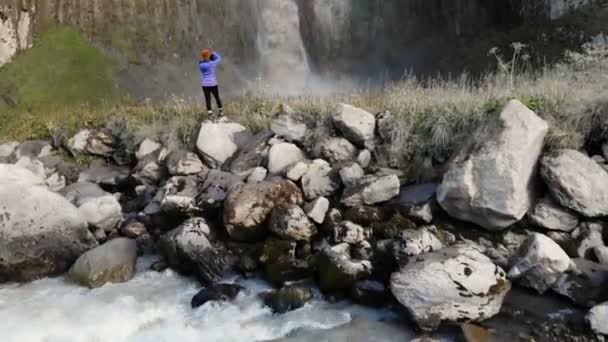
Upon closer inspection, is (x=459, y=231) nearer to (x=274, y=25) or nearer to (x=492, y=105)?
(x=492, y=105)

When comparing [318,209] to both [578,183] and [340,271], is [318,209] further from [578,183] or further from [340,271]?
[578,183]

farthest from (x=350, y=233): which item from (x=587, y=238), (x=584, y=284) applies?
(x=587, y=238)

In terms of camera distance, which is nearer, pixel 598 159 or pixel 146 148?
pixel 598 159

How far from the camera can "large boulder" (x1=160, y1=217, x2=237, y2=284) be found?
759 centimetres

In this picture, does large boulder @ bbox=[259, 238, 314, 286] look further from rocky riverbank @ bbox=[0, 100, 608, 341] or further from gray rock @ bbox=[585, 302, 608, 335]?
gray rock @ bbox=[585, 302, 608, 335]

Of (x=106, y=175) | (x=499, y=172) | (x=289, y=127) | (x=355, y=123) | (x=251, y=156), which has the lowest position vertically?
(x=106, y=175)

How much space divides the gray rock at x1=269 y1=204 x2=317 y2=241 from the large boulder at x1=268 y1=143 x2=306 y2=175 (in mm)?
1221

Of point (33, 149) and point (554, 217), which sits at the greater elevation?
point (33, 149)

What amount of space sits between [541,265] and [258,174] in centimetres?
450

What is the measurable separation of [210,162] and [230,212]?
7.28 feet

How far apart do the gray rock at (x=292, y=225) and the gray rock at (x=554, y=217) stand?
2.95 metres

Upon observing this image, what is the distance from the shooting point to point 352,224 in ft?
24.1

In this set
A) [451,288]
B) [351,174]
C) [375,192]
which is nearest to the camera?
[451,288]

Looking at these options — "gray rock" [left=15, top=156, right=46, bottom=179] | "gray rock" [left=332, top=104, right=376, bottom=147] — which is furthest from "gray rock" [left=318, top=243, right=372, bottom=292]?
"gray rock" [left=15, top=156, right=46, bottom=179]
